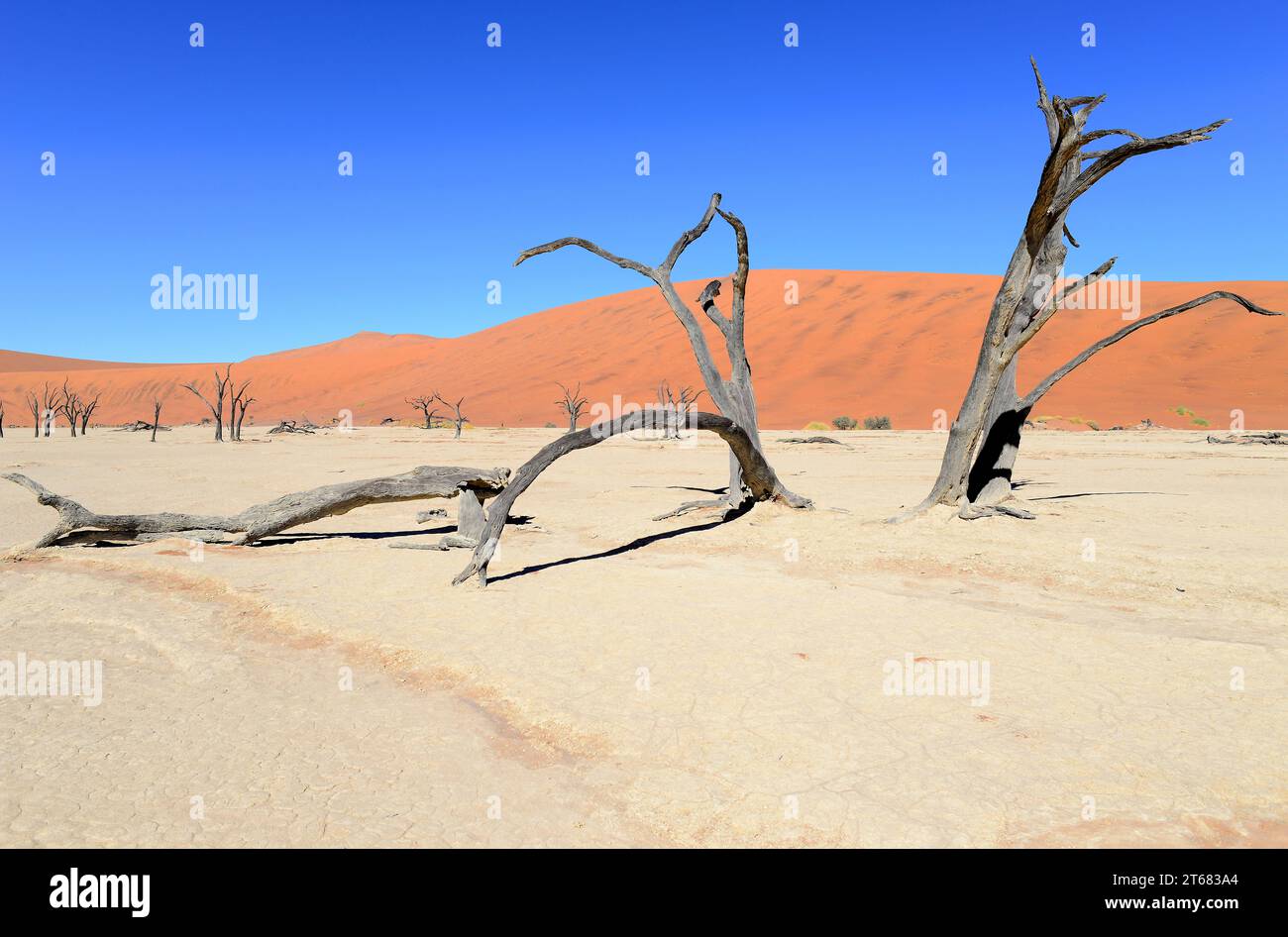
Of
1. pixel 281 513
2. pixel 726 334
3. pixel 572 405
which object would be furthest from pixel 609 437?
pixel 572 405

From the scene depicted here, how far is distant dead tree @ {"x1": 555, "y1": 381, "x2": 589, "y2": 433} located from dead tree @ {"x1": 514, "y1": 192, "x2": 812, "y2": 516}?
24.0m

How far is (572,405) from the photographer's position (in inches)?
1483

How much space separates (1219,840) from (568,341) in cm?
6962

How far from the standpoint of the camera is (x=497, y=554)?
7727 millimetres

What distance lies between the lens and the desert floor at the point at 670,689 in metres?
3.04

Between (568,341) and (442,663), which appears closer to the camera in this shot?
(442,663)

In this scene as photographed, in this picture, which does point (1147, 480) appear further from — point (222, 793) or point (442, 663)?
point (222, 793)

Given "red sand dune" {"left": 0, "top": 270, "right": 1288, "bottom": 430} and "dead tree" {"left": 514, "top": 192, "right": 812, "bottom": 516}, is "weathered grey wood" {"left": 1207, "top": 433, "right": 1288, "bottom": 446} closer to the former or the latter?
"red sand dune" {"left": 0, "top": 270, "right": 1288, "bottom": 430}

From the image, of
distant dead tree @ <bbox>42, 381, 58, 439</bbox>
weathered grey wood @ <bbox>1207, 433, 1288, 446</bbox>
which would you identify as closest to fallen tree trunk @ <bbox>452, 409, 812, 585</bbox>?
weathered grey wood @ <bbox>1207, 433, 1288, 446</bbox>

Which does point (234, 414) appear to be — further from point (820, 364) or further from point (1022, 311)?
point (1022, 311)

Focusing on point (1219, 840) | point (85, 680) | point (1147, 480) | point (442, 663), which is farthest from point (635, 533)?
point (1147, 480)

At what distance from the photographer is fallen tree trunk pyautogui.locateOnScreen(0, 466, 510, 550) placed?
8234 millimetres

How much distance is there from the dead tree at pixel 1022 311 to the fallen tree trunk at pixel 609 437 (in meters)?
1.62
